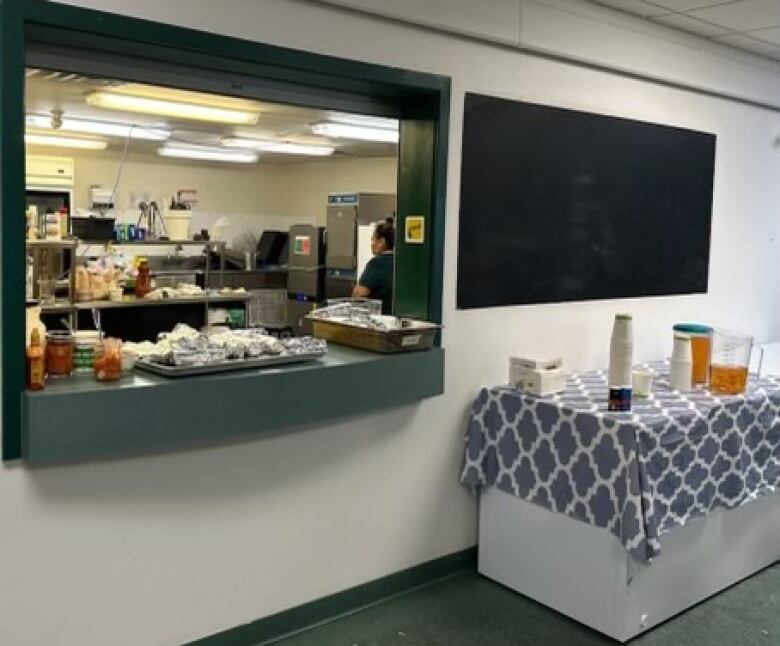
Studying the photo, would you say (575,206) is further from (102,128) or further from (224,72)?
(102,128)

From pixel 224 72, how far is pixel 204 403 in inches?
45.5

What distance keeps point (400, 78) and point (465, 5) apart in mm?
510

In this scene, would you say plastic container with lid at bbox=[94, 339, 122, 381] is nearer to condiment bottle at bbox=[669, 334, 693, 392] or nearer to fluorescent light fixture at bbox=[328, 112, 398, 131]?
condiment bottle at bbox=[669, 334, 693, 392]

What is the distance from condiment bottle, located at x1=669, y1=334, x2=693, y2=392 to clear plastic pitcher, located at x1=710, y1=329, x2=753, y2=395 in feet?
0.38

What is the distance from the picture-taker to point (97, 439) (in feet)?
7.45

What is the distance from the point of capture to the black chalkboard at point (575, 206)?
3412 millimetres

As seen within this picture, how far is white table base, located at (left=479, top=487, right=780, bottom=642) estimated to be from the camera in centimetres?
299

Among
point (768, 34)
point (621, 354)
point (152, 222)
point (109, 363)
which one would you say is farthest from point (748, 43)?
point (152, 222)

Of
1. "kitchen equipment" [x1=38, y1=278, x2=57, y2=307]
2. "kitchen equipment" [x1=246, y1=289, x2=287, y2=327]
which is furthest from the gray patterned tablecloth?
"kitchen equipment" [x1=246, y1=289, x2=287, y2=327]

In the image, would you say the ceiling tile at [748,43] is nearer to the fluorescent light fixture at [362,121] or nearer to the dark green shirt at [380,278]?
the fluorescent light fixture at [362,121]

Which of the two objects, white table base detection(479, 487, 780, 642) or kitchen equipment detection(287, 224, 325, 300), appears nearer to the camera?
white table base detection(479, 487, 780, 642)

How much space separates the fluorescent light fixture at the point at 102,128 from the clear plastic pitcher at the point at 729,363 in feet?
16.1

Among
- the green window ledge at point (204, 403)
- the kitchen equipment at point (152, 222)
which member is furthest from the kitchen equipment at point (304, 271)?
the green window ledge at point (204, 403)

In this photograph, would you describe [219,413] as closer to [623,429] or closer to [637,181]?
[623,429]
